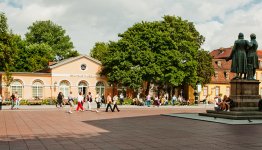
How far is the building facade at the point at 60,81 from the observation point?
5059 centimetres

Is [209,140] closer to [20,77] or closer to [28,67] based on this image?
[20,77]

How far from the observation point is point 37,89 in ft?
171

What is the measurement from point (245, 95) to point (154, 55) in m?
28.8

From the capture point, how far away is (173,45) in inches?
1966

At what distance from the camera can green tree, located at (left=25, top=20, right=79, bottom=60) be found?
241 ft

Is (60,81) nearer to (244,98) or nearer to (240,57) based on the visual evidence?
(240,57)

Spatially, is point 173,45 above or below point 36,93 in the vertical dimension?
above

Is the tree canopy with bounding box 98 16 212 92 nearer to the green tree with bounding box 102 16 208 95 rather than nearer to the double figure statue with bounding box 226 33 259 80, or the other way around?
the green tree with bounding box 102 16 208 95

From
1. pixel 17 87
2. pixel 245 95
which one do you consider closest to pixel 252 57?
pixel 245 95

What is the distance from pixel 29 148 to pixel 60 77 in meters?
44.4

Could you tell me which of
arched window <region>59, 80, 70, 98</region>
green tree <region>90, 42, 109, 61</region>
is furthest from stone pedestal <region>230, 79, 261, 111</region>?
green tree <region>90, 42, 109, 61</region>

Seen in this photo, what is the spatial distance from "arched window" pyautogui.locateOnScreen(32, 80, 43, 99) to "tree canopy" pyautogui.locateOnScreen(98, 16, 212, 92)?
9.94 m

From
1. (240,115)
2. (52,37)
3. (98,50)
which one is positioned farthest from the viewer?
(98,50)

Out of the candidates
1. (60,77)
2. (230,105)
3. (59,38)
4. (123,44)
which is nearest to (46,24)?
(59,38)
